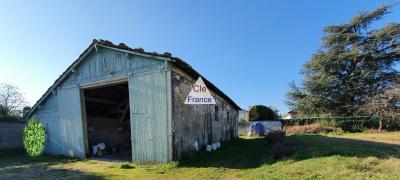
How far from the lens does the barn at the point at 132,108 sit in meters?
10.5

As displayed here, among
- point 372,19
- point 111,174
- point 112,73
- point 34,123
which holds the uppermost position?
point 372,19

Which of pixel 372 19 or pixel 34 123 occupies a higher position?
pixel 372 19

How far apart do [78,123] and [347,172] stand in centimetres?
1170

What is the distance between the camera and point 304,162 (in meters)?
8.08

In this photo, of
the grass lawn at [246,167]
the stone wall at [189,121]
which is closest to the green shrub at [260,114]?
the stone wall at [189,121]

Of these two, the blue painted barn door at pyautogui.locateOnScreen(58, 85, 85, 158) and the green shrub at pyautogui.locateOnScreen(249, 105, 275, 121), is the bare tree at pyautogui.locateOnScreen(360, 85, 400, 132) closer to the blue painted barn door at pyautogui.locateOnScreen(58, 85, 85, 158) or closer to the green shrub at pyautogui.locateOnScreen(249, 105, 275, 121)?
the blue painted barn door at pyautogui.locateOnScreen(58, 85, 85, 158)

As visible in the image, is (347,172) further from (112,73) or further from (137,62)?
(112,73)

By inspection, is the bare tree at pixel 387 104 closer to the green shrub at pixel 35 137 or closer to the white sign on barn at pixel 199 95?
the white sign on barn at pixel 199 95

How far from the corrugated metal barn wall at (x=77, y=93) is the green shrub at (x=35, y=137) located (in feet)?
0.99

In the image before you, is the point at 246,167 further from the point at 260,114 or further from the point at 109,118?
the point at 260,114

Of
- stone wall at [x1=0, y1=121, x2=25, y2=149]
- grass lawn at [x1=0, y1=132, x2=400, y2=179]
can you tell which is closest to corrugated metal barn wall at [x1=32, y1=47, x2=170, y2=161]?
grass lawn at [x1=0, y1=132, x2=400, y2=179]

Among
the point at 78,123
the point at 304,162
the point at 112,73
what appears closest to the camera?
the point at 304,162

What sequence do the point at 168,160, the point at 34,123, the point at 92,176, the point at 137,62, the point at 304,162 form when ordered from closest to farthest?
1. the point at 304,162
2. the point at 92,176
3. the point at 168,160
4. the point at 137,62
5. the point at 34,123

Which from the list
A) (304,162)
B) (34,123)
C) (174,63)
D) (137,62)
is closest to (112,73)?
(137,62)
